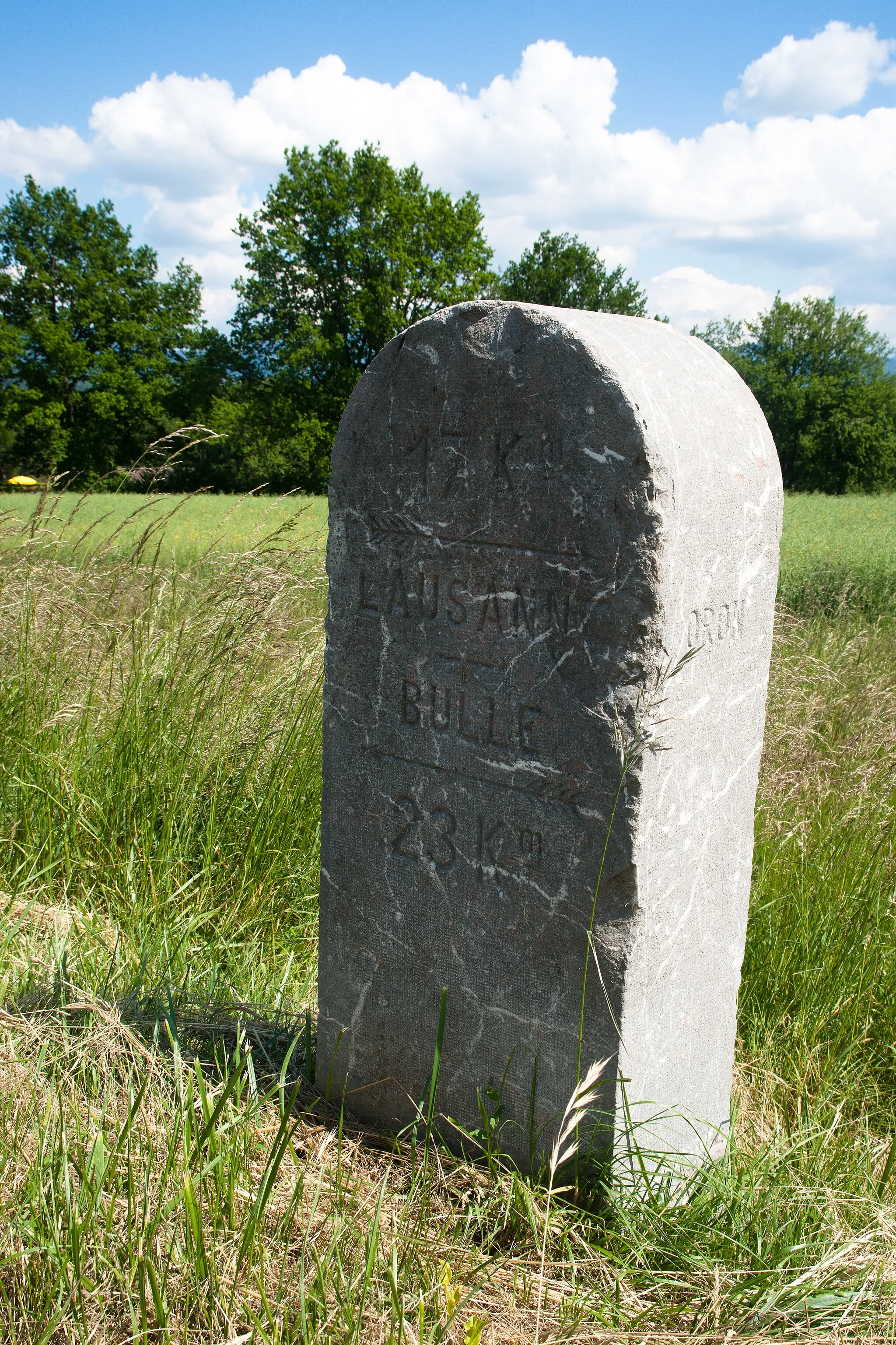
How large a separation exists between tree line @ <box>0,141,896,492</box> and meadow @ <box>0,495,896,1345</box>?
20.1m

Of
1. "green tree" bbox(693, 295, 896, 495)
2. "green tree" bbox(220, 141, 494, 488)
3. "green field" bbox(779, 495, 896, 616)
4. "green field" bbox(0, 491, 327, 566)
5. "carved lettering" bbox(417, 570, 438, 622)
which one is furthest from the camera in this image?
"green tree" bbox(693, 295, 896, 495)

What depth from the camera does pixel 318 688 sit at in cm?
339

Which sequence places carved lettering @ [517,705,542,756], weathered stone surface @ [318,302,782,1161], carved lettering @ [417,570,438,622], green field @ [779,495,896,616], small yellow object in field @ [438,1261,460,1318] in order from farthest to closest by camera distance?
green field @ [779,495,896,616], carved lettering @ [417,570,438,622], carved lettering @ [517,705,542,756], weathered stone surface @ [318,302,782,1161], small yellow object in field @ [438,1261,460,1318]

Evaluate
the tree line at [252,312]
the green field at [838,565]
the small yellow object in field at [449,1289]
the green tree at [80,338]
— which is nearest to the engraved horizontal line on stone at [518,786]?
the small yellow object in field at [449,1289]

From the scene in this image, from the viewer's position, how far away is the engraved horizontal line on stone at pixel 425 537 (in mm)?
1516

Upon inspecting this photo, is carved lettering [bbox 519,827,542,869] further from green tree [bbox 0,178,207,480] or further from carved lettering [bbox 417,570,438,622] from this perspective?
green tree [bbox 0,178,207,480]

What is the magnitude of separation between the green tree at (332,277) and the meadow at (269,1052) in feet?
72.8

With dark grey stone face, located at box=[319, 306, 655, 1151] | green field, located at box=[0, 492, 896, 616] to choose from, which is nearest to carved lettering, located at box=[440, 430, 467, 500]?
dark grey stone face, located at box=[319, 306, 655, 1151]

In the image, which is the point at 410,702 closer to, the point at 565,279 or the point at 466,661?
the point at 466,661

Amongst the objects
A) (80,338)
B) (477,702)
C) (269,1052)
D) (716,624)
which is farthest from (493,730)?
(80,338)

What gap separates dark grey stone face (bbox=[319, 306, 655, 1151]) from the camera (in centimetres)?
148

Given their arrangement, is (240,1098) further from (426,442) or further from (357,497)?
(426,442)

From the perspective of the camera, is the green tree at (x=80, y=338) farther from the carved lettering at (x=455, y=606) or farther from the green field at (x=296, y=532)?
the carved lettering at (x=455, y=606)

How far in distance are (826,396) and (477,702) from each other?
141ft
